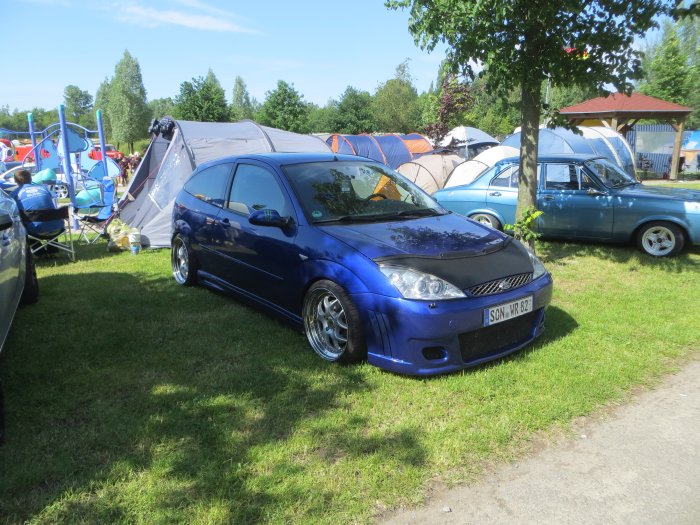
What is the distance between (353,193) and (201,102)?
3476cm

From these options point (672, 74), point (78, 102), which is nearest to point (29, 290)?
point (672, 74)

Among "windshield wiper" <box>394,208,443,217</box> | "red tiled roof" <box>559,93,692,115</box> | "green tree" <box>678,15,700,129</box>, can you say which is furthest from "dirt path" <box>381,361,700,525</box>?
"green tree" <box>678,15,700,129</box>

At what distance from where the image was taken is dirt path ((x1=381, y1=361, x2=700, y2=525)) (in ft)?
8.20

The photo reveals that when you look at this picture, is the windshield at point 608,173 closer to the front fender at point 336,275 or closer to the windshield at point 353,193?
the windshield at point 353,193

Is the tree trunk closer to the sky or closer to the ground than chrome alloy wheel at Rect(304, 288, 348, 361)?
closer to the sky

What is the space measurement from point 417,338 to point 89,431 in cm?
216

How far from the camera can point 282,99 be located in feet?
136

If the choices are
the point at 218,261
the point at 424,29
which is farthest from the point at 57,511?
the point at 424,29

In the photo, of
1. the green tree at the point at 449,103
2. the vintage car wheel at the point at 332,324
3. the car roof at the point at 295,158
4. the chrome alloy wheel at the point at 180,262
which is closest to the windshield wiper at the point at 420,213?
the car roof at the point at 295,158

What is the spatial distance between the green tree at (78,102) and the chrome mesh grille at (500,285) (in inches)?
3934

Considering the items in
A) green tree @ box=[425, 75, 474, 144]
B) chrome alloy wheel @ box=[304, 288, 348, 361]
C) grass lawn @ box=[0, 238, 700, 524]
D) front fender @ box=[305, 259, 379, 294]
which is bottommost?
grass lawn @ box=[0, 238, 700, 524]

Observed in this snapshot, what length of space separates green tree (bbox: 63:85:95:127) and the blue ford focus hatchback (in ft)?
321

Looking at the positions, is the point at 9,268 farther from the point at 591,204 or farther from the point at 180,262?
the point at 591,204

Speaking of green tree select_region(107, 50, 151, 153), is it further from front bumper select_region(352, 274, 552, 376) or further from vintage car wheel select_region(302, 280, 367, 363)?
front bumper select_region(352, 274, 552, 376)
